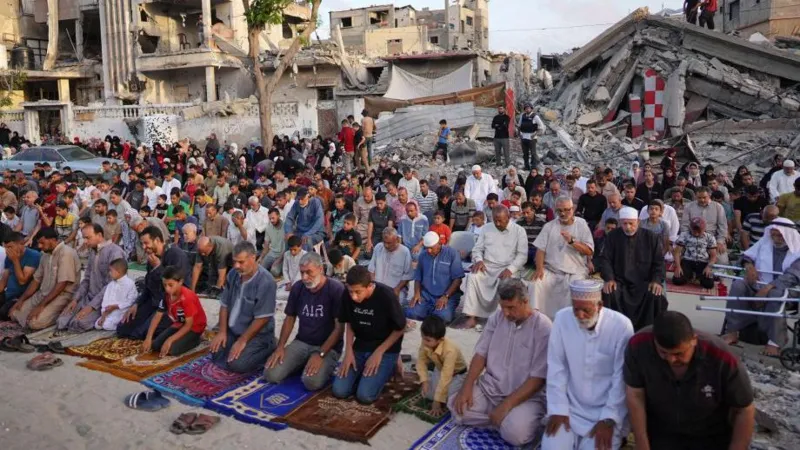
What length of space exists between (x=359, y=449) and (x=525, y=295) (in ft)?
5.34

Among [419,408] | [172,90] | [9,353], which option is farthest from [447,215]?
[172,90]

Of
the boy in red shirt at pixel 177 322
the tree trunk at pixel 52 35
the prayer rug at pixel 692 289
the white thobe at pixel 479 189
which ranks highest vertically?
the tree trunk at pixel 52 35

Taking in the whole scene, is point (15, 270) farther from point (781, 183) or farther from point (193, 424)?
point (781, 183)

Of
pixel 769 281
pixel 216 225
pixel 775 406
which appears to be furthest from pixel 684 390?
pixel 216 225

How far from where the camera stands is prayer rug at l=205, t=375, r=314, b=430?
16.1 ft

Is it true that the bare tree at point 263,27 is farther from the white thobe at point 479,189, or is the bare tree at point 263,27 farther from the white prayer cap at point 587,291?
the white prayer cap at point 587,291

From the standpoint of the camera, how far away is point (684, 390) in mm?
3500

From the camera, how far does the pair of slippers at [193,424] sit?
4738 millimetres

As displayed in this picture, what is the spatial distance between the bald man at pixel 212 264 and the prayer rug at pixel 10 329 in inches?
82.1

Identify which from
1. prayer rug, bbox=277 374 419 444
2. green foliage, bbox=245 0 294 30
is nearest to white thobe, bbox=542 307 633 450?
prayer rug, bbox=277 374 419 444

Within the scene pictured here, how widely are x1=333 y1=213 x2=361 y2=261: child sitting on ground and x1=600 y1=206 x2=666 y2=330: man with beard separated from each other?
13.3ft

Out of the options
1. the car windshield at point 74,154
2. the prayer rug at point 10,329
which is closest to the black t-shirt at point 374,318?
the prayer rug at point 10,329

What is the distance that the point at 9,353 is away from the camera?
6.64 m

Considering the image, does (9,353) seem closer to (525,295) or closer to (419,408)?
(419,408)
